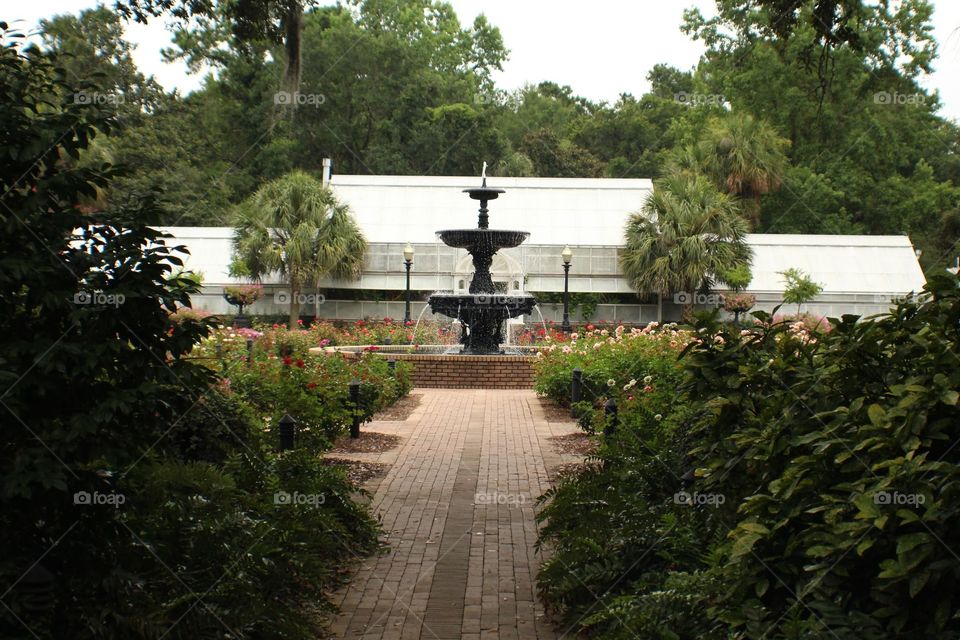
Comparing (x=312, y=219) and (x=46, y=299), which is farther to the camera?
(x=312, y=219)

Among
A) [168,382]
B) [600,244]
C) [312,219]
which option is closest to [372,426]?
[168,382]

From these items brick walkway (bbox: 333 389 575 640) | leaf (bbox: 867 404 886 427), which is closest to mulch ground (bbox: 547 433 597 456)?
brick walkway (bbox: 333 389 575 640)

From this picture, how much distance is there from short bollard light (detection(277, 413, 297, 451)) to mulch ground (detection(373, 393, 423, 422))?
6.79m

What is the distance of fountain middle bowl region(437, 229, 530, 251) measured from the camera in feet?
73.0

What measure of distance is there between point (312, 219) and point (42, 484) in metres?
31.1

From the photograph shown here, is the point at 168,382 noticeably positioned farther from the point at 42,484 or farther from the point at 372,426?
the point at 372,426

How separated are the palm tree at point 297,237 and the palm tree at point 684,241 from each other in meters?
10.1

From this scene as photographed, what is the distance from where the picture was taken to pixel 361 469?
10.7 metres

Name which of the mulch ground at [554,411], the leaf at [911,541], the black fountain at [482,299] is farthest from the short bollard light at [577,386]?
the leaf at [911,541]

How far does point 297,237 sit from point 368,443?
2173 cm

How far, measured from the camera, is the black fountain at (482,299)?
2211 centimetres

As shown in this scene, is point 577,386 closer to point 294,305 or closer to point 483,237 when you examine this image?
point 483,237

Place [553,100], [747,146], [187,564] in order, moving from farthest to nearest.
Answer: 1. [553,100]
2. [747,146]
3. [187,564]

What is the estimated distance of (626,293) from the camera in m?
35.9
